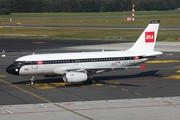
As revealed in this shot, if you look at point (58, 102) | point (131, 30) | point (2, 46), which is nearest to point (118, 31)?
point (131, 30)

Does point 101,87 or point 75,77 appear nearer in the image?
point 75,77

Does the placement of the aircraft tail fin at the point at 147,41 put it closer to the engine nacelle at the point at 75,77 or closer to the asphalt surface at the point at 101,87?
the asphalt surface at the point at 101,87

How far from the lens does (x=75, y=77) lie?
53.9 m

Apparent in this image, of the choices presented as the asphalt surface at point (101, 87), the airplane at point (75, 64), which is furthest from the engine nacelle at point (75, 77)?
the asphalt surface at point (101, 87)

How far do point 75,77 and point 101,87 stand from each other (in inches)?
138

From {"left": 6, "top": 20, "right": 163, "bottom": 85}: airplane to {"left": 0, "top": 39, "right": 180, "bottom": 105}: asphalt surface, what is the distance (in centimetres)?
153


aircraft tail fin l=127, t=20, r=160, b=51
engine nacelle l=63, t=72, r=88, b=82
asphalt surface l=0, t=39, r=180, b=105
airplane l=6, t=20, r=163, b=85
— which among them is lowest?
asphalt surface l=0, t=39, r=180, b=105

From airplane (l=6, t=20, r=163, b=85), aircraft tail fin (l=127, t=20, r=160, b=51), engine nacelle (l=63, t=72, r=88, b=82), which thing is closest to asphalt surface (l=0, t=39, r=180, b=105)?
engine nacelle (l=63, t=72, r=88, b=82)

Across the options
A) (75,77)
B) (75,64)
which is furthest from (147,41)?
(75,77)

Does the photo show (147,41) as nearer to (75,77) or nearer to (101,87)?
(101,87)

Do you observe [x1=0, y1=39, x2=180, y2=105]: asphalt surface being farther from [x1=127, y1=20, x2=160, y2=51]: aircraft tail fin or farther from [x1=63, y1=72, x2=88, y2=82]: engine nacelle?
[x1=127, y1=20, x2=160, y2=51]: aircraft tail fin

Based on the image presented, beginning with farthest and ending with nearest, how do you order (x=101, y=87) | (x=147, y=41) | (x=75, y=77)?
(x=147, y=41)
(x=101, y=87)
(x=75, y=77)

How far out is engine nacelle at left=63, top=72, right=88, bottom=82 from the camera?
176ft

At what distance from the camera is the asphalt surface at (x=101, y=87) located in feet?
160
